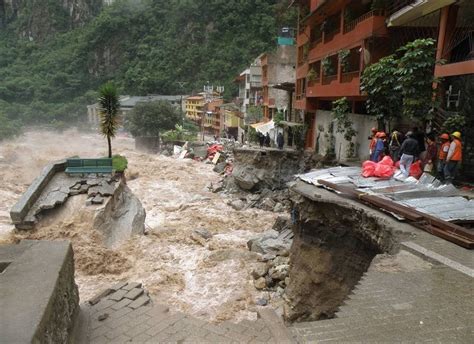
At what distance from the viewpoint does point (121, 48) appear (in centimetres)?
8388

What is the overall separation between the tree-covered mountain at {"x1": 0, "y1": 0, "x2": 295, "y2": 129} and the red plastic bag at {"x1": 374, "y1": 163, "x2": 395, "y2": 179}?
58.0m

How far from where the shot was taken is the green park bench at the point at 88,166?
14969 mm

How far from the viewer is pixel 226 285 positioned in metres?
10.9

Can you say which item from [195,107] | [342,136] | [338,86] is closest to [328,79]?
[338,86]

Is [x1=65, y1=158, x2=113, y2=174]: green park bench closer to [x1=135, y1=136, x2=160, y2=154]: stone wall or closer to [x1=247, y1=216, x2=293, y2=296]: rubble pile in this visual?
[x1=247, y1=216, x2=293, y2=296]: rubble pile

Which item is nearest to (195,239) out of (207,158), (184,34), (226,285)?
(226,285)

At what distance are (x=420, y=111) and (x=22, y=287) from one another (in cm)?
1020

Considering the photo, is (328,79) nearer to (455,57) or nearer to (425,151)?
(455,57)

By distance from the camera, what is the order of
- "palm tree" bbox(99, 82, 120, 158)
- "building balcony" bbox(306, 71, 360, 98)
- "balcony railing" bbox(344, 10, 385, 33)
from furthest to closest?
"palm tree" bbox(99, 82, 120, 158) → "building balcony" bbox(306, 71, 360, 98) → "balcony railing" bbox(344, 10, 385, 33)

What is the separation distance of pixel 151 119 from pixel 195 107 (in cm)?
2018

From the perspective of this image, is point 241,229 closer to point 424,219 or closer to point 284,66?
point 424,219

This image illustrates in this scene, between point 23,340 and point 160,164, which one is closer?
point 23,340

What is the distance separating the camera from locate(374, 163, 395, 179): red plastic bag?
954 cm

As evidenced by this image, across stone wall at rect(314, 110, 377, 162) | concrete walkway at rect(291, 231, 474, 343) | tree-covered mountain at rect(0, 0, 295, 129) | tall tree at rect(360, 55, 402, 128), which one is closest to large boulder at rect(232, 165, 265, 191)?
stone wall at rect(314, 110, 377, 162)
